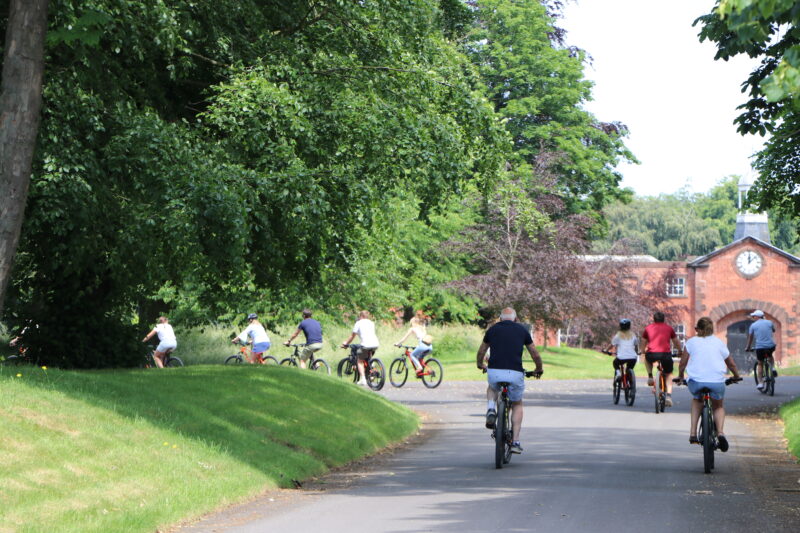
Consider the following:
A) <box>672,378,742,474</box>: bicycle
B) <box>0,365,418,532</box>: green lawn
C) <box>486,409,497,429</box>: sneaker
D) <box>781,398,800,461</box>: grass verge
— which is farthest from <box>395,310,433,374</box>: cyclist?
<box>672,378,742,474</box>: bicycle

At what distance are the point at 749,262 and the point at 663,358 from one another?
56008 mm

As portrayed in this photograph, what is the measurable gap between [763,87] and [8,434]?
7153 mm

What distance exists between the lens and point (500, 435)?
13484 mm

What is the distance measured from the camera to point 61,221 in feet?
48.5

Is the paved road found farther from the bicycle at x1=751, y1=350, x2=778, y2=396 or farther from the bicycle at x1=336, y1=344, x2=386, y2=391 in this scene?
the bicycle at x1=751, y1=350, x2=778, y2=396

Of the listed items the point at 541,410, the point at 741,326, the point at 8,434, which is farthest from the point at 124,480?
the point at 741,326

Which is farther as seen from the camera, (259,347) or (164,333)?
(259,347)

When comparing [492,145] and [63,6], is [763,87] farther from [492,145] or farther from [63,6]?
[492,145]

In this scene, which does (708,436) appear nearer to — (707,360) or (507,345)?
(707,360)

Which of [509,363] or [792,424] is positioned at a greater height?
[509,363]

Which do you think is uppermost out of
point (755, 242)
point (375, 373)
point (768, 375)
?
point (755, 242)

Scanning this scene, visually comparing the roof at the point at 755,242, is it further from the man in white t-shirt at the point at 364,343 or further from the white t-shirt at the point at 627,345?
the white t-shirt at the point at 627,345

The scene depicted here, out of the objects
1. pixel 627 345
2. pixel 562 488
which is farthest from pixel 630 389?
pixel 562 488

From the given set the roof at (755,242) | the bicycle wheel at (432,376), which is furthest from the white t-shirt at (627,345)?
the roof at (755,242)
